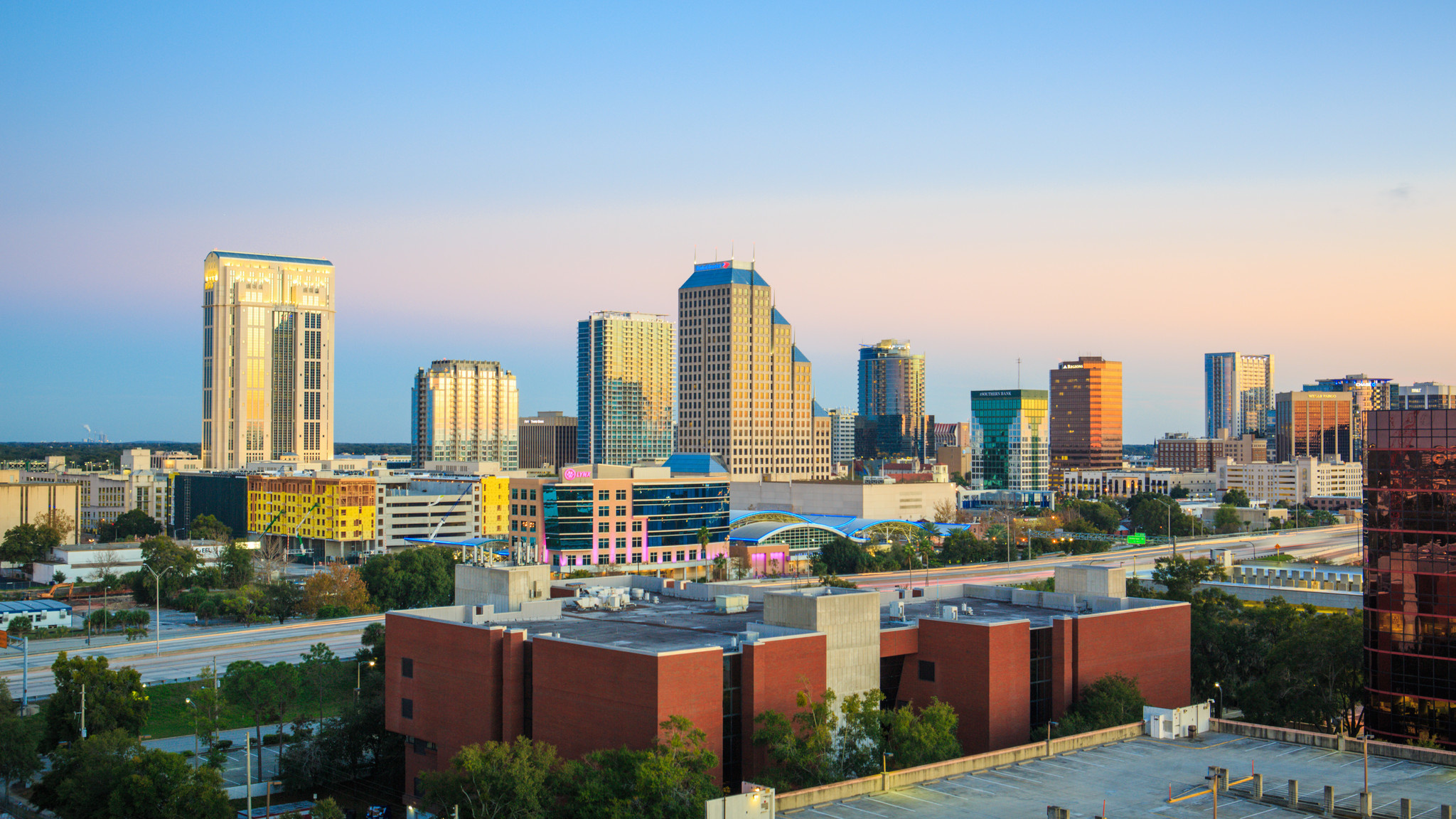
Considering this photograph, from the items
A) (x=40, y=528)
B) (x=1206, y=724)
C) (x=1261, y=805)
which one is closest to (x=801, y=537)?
(x=40, y=528)

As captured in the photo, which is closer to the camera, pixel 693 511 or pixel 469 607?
pixel 469 607

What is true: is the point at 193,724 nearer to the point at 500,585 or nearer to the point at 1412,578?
the point at 500,585

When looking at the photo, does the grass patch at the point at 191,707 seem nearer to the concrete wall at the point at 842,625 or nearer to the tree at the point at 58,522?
the concrete wall at the point at 842,625

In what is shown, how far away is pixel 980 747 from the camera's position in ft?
185

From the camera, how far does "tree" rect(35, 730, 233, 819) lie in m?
50.6

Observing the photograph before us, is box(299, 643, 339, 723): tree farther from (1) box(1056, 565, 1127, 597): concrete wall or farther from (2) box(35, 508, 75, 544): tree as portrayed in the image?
(2) box(35, 508, 75, 544): tree

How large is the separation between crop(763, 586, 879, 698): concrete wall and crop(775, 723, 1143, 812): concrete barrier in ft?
24.6

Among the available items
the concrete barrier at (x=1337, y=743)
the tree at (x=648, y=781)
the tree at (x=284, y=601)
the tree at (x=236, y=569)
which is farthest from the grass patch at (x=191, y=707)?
the tree at (x=236, y=569)

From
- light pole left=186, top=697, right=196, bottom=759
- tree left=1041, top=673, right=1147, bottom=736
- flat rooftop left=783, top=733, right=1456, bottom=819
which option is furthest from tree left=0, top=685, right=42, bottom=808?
tree left=1041, top=673, right=1147, bottom=736

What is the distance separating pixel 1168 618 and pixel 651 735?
32.2 meters

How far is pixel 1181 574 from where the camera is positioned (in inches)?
4348

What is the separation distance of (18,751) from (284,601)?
67.4 meters

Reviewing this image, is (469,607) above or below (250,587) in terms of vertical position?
above

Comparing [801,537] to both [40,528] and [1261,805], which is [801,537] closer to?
[40,528]
